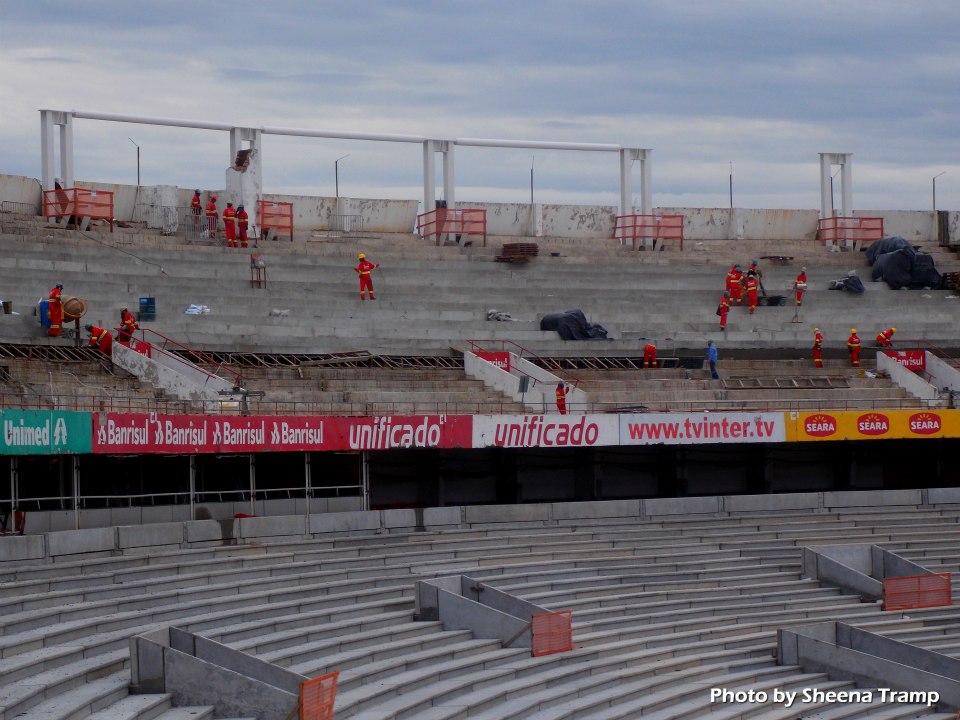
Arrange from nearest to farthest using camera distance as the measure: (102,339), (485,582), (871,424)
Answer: (485,582) < (102,339) < (871,424)

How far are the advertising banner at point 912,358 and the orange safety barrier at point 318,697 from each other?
871 inches

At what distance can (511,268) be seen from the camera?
3672 centimetres

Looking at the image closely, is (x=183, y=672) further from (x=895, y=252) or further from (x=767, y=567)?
(x=895, y=252)

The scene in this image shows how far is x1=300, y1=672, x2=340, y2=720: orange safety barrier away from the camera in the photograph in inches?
522

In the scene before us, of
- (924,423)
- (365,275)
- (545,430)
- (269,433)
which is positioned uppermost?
(365,275)

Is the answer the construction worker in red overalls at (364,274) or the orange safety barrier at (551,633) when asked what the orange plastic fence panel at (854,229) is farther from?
the orange safety barrier at (551,633)

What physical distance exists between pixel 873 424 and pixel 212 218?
17829 mm

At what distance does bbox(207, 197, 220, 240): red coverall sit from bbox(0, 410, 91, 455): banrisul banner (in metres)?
17.4

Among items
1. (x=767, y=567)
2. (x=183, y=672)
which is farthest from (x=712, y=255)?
(x=183, y=672)

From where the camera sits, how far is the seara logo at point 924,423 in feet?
92.1

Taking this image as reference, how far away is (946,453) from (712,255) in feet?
38.0

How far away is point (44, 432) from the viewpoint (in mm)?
18141

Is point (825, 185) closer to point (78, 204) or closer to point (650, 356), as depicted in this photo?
point (650, 356)

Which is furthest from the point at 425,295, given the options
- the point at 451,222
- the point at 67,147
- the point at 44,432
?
the point at 44,432
